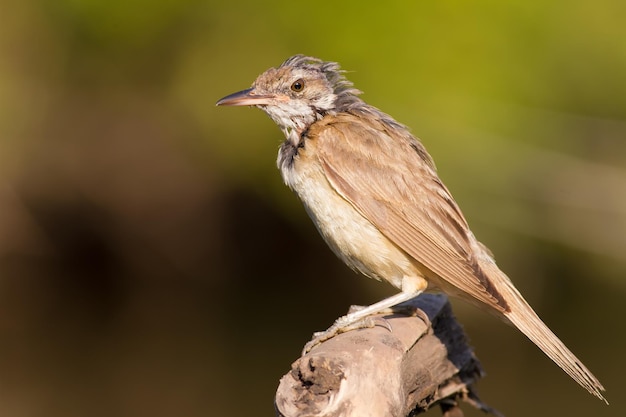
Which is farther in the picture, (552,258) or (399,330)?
(552,258)

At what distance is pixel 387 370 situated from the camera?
4.93m

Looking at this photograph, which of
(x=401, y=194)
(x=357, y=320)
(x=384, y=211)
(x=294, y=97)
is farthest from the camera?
(x=294, y=97)

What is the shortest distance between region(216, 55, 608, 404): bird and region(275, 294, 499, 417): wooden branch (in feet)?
0.88

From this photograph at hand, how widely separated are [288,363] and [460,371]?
20.1ft

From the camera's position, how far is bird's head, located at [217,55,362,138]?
668cm

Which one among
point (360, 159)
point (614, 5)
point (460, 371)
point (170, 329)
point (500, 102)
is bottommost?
point (170, 329)

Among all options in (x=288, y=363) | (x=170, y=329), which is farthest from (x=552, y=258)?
(x=170, y=329)

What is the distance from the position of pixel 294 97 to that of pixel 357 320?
5.50ft

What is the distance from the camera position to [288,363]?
12148mm

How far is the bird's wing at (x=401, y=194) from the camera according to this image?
6066mm

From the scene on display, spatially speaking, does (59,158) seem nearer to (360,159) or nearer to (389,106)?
(389,106)

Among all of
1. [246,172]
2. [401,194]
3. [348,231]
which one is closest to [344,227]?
[348,231]

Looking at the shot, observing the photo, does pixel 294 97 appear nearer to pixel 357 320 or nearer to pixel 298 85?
pixel 298 85

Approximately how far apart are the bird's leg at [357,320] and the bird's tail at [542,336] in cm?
55
